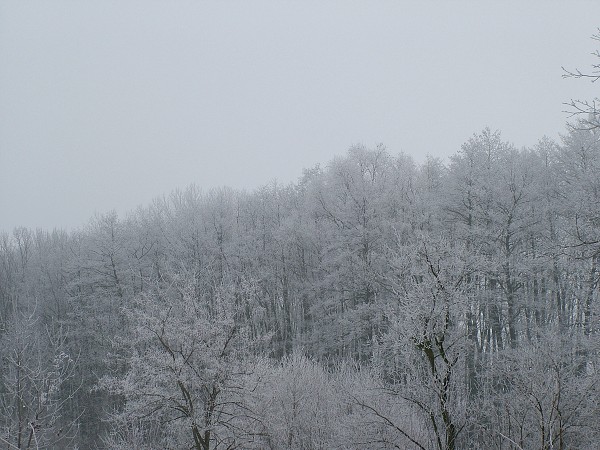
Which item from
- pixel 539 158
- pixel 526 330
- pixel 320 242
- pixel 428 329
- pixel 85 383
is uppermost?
pixel 539 158

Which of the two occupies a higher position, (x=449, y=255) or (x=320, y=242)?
(x=320, y=242)

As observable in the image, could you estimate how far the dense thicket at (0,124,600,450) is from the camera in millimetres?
13367

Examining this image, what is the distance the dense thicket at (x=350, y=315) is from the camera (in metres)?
13.4

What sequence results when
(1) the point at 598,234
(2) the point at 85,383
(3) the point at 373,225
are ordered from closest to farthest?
1. (1) the point at 598,234
2. (3) the point at 373,225
3. (2) the point at 85,383

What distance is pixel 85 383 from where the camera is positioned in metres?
A: 37.4

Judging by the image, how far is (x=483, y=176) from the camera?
80.9 ft

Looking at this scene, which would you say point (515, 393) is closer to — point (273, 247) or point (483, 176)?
point (483, 176)

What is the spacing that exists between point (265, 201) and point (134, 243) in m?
11.5

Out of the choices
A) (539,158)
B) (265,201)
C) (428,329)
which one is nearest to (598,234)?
(428,329)

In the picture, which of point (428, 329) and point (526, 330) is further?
point (526, 330)

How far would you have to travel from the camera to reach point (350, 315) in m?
28.5

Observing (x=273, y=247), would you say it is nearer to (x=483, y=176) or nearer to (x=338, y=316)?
(x=338, y=316)

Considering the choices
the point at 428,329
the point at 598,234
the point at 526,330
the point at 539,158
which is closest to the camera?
the point at 428,329

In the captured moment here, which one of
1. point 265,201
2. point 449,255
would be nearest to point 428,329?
point 449,255
